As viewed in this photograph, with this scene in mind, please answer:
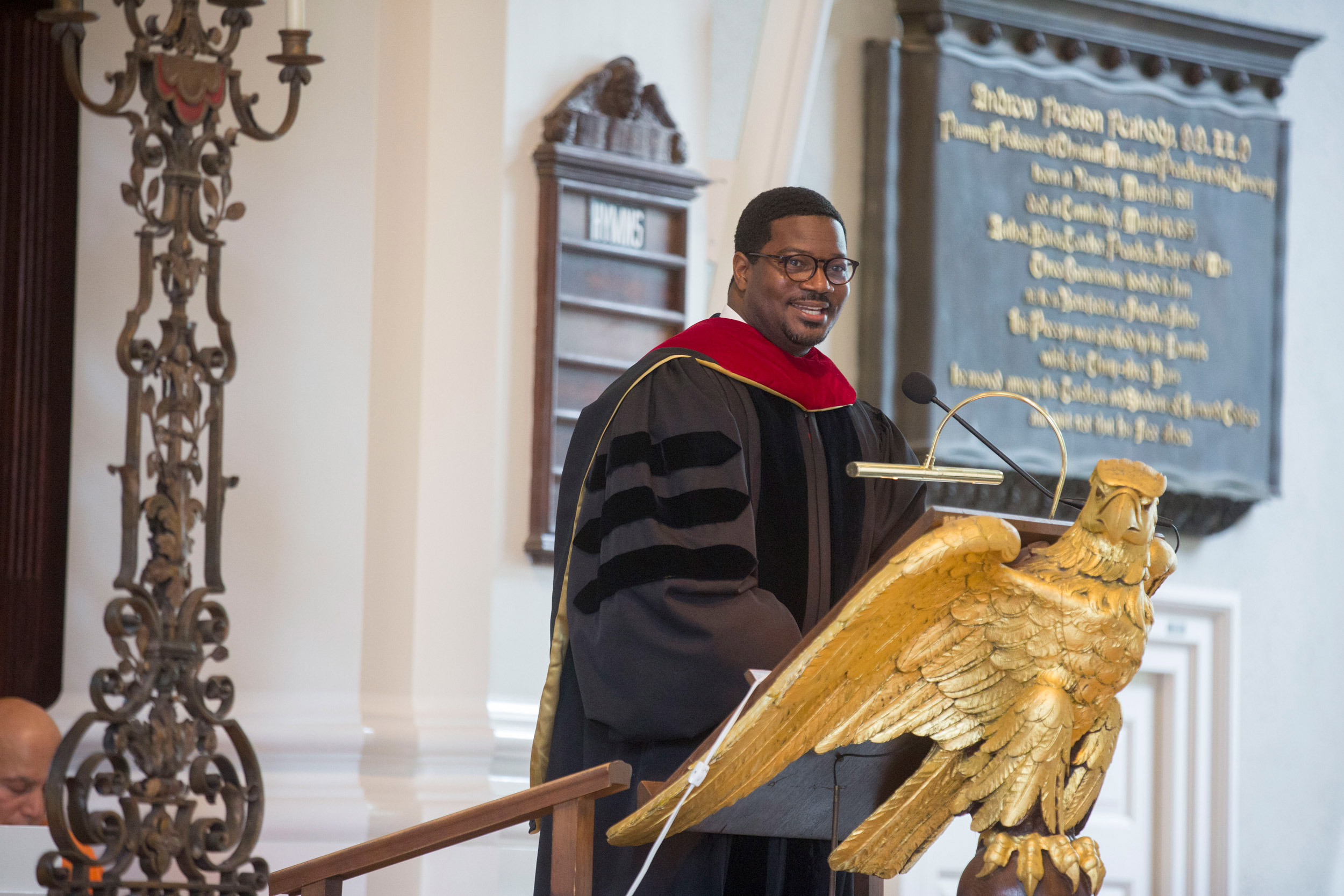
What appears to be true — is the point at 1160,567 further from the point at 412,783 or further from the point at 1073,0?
the point at 1073,0

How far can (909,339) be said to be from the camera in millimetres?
5645

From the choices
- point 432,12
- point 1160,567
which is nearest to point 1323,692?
point 432,12

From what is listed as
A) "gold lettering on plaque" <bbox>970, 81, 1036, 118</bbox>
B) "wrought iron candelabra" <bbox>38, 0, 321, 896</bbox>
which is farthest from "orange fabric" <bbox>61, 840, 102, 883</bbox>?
"gold lettering on plaque" <bbox>970, 81, 1036, 118</bbox>

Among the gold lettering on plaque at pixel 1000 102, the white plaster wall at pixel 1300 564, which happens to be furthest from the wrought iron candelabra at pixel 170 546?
the white plaster wall at pixel 1300 564

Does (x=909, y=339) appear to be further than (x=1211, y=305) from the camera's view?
No

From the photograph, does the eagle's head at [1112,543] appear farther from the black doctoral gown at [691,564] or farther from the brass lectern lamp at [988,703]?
the black doctoral gown at [691,564]

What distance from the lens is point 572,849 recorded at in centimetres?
224

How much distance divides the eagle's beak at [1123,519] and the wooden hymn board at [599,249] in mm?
2391

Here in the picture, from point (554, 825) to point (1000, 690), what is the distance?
61 centimetres

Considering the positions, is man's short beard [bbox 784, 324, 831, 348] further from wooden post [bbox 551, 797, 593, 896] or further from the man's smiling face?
wooden post [bbox 551, 797, 593, 896]

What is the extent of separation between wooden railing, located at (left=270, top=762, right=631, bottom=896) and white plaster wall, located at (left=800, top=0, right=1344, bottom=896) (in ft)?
14.3

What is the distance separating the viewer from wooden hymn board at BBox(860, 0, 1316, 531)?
5684 mm

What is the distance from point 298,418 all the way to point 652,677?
1.90 m

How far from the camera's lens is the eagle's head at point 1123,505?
2.25 m
